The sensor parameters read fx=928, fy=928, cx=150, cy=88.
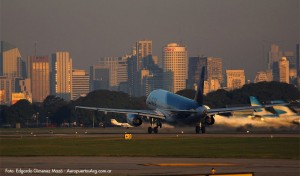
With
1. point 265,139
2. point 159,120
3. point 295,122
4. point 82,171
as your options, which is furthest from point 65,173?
point 159,120

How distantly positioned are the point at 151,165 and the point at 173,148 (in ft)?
61.7

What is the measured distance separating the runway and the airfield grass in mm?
4696

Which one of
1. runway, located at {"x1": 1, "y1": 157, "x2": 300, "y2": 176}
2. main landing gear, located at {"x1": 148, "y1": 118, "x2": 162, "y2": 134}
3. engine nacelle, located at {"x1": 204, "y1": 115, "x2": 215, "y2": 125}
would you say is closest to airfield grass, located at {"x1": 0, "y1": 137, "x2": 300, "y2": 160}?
runway, located at {"x1": 1, "y1": 157, "x2": 300, "y2": 176}

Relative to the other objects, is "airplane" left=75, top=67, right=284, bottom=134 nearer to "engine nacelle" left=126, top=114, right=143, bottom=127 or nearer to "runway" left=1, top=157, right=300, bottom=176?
"engine nacelle" left=126, top=114, right=143, bottom=127

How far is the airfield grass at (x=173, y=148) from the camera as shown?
68.4 m

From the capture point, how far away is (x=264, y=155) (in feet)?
217

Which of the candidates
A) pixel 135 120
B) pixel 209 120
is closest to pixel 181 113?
pixel 209 120

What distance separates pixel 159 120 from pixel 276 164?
65.3 m

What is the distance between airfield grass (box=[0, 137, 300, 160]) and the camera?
68.4 metres

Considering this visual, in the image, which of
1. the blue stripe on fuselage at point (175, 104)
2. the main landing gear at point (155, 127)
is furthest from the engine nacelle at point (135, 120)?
the blue stripe on fuselage at point (175, 104)

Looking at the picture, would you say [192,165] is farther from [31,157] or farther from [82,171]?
[31,157]

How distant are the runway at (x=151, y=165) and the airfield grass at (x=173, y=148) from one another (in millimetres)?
4696

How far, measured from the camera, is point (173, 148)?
251 feet

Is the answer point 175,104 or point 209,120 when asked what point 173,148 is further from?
point 175,104
